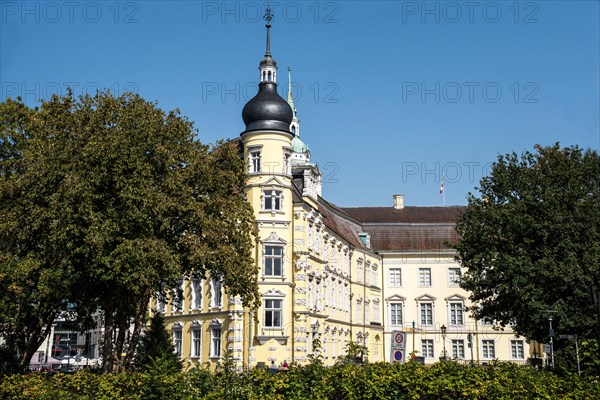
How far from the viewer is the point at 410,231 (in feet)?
247

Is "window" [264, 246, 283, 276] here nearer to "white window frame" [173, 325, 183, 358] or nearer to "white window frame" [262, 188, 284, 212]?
"white window frame" [262, 188, 284, 212]

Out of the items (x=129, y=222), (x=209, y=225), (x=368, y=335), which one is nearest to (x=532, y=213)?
(x=209, y=225)

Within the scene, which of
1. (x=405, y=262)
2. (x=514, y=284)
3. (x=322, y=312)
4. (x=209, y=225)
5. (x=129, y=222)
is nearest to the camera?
(x=129, y=222)

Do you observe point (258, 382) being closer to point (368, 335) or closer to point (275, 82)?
point (275, 82)

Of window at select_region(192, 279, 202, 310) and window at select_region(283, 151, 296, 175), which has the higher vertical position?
window at select_region(283, 151, 296, 175)

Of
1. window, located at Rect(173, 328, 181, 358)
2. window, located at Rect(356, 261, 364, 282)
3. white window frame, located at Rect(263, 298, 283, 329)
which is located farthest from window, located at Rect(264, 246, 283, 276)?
window, located at Rect(356, 261, 364, 282)

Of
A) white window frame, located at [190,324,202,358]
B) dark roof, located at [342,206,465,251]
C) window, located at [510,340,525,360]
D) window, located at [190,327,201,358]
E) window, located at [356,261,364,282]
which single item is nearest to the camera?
white window frame, located at [190,324,202,358]

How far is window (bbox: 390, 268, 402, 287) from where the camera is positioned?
74312 mm

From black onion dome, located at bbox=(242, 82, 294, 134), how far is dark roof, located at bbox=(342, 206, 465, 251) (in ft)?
98.1

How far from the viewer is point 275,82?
4888cm

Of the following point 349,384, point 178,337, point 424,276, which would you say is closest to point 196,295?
point 178,337

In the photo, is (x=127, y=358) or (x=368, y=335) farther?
(x=368, y=335)

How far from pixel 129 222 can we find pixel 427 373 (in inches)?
585

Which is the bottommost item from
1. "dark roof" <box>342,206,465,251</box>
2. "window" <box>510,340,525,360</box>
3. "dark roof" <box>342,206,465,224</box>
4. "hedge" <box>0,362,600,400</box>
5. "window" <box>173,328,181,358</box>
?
"window" <box>510,340,525,360</box>
